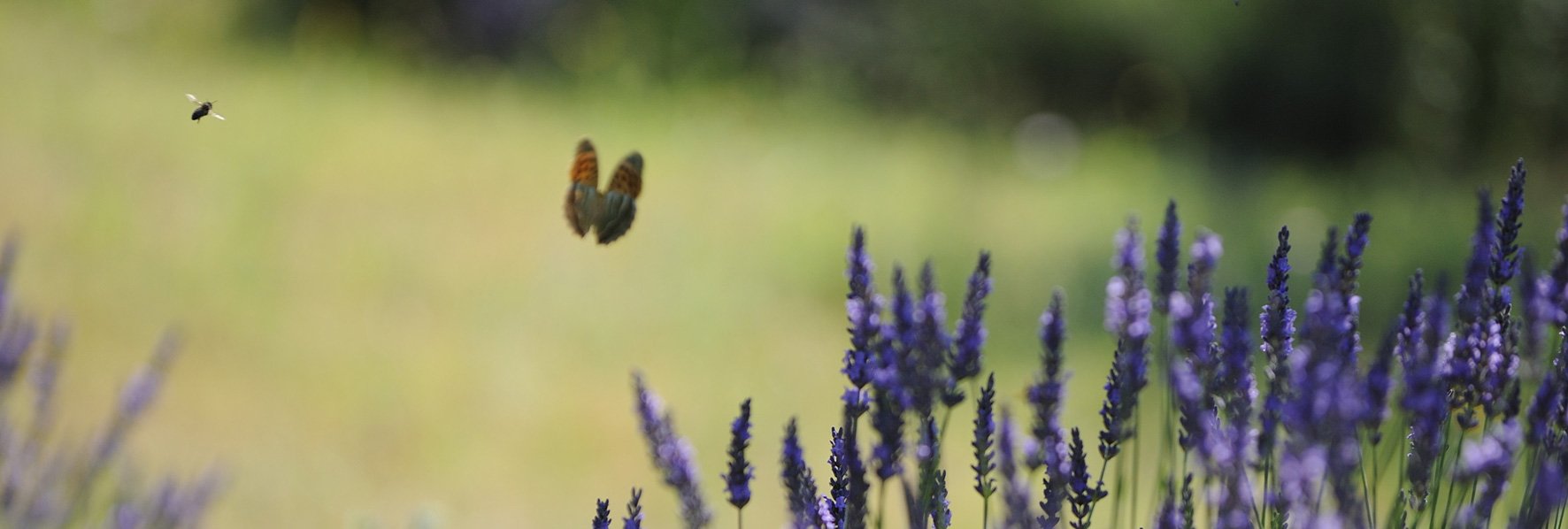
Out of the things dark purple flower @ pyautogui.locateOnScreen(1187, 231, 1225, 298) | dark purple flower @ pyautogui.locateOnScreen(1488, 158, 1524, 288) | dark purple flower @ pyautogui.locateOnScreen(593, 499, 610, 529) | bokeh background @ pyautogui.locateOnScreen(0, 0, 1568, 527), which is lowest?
dark purple flower @ pyautogui.locateOnScreen(593, 499, 610, 529)

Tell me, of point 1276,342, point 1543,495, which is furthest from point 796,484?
point 1543,495

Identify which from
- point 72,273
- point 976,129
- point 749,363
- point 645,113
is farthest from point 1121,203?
point 72,273

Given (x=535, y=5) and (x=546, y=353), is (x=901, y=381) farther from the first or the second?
(x=535, y=5)

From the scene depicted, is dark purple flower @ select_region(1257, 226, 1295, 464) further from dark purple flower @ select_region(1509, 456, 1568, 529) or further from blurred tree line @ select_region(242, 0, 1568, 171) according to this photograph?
blurred tree line @ select_region(242, 0, 1568, 171)

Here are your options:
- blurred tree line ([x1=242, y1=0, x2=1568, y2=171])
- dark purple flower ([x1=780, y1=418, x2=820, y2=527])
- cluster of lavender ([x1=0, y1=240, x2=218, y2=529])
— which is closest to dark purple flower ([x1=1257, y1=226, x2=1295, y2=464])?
dark purple flower ([x1=780, y1=418, x2=820, y2=527])

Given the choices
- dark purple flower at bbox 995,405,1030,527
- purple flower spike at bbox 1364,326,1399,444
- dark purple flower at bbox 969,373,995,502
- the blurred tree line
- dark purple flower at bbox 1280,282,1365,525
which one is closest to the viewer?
dark purple flower at bbox 1280,282,1365,525

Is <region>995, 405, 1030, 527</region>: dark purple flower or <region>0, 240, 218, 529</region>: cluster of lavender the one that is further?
<region>0, 240, 218, 529</region>: cluster of lavender
